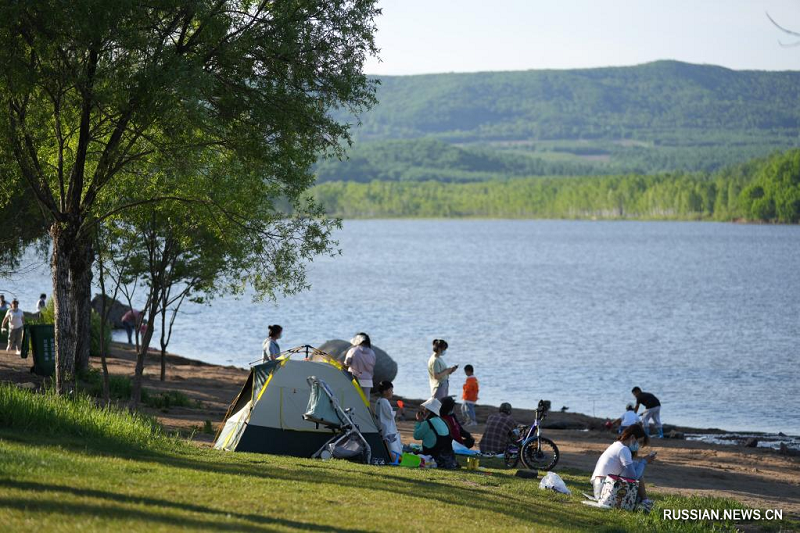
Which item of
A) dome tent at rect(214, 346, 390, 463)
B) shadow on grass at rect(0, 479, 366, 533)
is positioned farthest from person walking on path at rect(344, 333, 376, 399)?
shadow on grass at rect(0, 479, 366, 533)

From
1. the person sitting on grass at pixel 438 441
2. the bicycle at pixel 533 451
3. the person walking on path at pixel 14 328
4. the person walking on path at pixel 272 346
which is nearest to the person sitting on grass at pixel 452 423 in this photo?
the person sitting on grass at pixel 438 441

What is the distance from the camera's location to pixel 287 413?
51.8 ft

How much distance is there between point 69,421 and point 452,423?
6344 mm

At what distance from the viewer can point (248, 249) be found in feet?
60.8

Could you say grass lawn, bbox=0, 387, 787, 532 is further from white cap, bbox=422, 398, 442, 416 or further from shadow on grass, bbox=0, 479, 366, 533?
white cap, bbox=422, 398, 442, 416

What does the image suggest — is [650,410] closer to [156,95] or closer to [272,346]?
[272,346]

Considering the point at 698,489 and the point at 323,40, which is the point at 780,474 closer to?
the point at 698,489

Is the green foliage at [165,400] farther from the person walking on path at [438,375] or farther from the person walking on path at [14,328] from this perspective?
the person walking on path at [14,328]

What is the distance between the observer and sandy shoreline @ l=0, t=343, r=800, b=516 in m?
16.6

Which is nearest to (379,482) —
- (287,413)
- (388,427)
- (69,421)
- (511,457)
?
(388,427)

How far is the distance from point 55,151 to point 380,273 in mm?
76231

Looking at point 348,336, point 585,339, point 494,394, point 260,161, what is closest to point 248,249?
point 260,161

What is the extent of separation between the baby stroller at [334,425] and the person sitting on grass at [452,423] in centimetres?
168

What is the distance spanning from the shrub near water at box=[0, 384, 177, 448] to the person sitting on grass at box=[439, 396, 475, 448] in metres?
4.65
